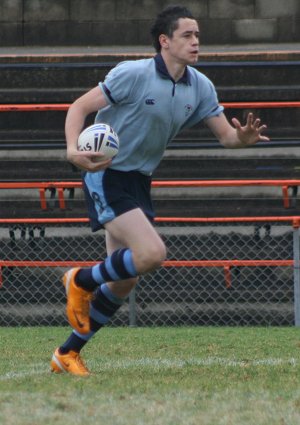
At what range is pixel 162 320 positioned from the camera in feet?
38.5

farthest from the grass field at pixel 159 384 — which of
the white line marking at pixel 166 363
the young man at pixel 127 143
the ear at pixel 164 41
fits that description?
the ear at pixel 164 41

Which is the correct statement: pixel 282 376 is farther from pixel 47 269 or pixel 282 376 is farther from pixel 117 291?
pixel 47 269

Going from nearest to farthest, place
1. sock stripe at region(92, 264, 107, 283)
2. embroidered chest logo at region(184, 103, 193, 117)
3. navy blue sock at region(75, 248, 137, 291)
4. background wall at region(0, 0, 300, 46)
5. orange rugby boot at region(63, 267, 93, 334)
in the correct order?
navy blue sock at region(75, 248, 137, 291) → sock stripe at region(92, 264, 107, 283) → orange rugby boot at region(63, 267, 93, 334) → embroidered chest logo at region(184, 103, 193, 117) → background wall at region(0, 0, 300, 46)

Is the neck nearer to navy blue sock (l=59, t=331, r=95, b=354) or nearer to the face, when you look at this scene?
the face

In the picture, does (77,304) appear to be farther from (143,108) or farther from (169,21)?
(169,21)

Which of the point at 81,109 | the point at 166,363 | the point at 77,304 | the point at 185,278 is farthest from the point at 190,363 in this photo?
the point at 185,278

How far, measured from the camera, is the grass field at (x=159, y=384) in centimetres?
482

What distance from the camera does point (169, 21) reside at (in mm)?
6555

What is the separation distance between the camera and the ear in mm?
6562

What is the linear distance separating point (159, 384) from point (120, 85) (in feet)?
5.25

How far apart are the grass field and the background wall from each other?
27.6 ft

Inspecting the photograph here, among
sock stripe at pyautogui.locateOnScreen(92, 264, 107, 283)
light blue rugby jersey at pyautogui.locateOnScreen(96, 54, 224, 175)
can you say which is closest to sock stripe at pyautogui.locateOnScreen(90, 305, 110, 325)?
sock stripe at pyautogui.locateOnScreen(92, 264, 107, 283)

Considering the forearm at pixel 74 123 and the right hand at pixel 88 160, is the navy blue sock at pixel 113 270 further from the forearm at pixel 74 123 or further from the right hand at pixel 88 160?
the forearm at pixel 74 123

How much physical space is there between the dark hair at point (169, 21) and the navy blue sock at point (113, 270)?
122 centimetres
